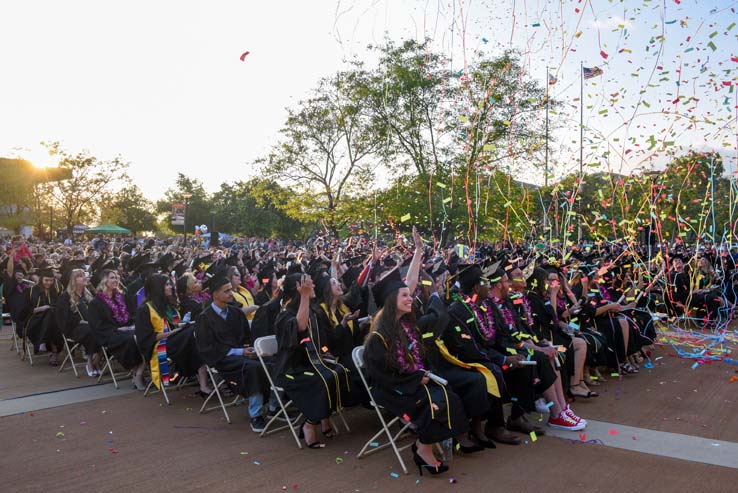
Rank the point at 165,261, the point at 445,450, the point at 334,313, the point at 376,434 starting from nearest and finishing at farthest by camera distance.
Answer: the point at 445,450 → the point at 376,434 → the point at 334,313 → the point at 165,261

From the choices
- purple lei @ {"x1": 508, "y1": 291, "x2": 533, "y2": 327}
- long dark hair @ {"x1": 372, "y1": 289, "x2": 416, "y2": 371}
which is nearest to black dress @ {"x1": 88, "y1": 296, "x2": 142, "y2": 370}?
long dark hair @ {"x1": 372, "y1": 289, "x2": 416, "y2": 371}

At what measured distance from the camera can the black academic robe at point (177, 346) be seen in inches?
291

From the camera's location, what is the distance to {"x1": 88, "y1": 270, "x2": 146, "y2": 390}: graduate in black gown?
307 inches

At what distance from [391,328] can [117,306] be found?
16.9ft

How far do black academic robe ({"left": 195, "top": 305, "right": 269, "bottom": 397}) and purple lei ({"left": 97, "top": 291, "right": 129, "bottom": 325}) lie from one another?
224 centimetres

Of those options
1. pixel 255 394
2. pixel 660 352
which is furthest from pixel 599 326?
pixel 255 394

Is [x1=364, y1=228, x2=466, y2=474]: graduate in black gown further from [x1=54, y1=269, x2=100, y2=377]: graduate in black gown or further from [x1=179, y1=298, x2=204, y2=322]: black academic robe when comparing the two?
[x1=54, y1=269, x2=100, y2=377]: graduate in black gown

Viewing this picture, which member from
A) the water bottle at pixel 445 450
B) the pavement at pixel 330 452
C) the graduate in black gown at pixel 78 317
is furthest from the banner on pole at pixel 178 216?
the water bottle at pixel 445 450

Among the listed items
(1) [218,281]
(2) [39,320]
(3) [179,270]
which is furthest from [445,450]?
(2) [39,320]

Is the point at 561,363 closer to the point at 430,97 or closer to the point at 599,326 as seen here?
the point at 599,326

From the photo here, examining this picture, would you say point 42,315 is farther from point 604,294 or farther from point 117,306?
point 604,294

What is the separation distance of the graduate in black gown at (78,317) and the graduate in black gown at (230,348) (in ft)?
8.89

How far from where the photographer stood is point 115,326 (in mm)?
8242

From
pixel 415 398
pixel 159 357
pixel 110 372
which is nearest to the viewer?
pixel 415 398
